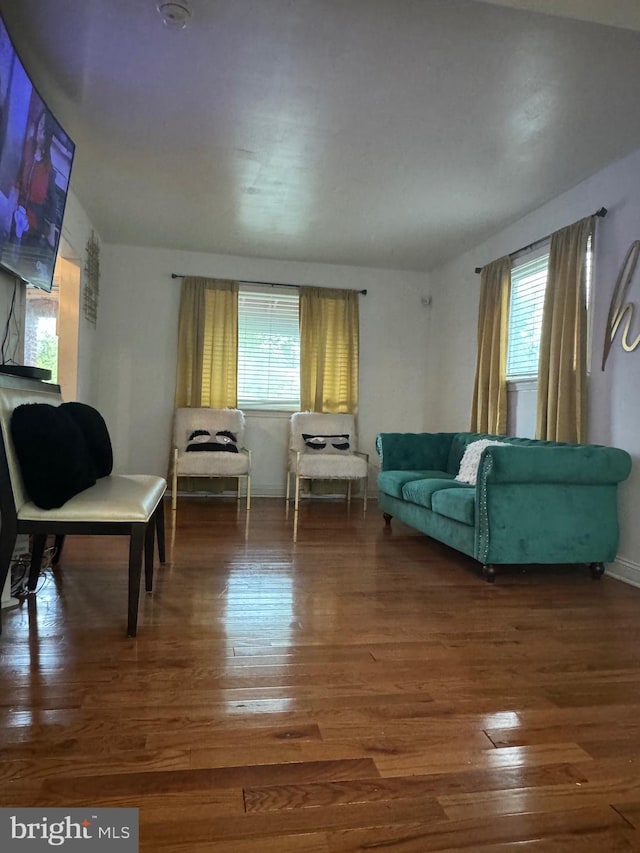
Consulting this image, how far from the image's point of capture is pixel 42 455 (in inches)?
79.4

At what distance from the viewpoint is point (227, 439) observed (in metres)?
5.21

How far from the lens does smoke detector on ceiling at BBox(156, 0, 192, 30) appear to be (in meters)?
2.11

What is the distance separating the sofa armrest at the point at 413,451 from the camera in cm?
453

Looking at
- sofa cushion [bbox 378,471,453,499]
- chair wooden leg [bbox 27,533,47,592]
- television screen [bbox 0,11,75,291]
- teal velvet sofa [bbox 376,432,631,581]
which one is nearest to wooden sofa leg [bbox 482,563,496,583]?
teal velvet sofa [bbox 376,432,631,581]

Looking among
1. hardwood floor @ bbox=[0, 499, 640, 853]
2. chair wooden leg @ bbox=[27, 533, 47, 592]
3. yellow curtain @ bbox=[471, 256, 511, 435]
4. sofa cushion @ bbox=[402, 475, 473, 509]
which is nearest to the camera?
hardwood floor @ bbox=[0, 499, 640, 853]

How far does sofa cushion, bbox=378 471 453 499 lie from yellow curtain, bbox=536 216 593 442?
82cm

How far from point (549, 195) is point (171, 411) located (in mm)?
3862

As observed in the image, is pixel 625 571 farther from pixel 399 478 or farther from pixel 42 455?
pixel 42 455

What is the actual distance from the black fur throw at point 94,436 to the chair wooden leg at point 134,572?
790mm

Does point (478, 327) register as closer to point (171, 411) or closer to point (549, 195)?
point (549, 195)

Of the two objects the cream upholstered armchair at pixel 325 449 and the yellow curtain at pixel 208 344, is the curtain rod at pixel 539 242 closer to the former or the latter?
the cream upholstered armchair at pixel 325 449

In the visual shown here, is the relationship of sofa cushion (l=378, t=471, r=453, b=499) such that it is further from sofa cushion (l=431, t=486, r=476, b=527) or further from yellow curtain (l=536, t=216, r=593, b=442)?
yellow curtain (l=536, t=216, r=593, b=442)

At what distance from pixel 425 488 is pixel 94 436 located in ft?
6.61

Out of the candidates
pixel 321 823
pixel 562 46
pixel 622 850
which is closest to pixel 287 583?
pixel 321 823
